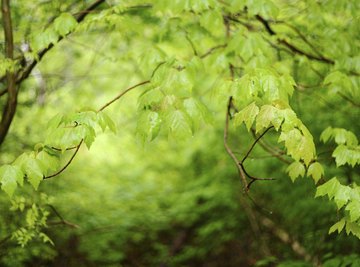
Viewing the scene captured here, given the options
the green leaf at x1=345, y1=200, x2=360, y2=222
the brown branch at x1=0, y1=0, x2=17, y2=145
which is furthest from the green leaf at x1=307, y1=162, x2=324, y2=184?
the brown branch at x1=0, y1=0, x2=17, y2=145

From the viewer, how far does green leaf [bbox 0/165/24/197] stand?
6.88 ft

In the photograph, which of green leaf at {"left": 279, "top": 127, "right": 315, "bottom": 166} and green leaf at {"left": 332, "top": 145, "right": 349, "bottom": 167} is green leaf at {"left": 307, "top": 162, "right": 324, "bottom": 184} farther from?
green leaf at {"left": 279, "top": 127, "right": 315, "bottom": 166}

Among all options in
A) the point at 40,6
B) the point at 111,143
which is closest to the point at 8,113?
the point at 40,6

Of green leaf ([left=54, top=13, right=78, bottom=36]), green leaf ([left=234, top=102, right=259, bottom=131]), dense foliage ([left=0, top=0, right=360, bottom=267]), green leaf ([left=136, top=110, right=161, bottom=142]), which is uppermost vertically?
green leaf ([left=54, top=13, right=78, bottom=36])

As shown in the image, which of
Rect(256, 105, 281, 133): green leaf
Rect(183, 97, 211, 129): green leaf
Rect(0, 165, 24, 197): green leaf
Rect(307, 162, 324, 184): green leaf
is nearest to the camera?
Rect(256, 105, 281, 133): green leaf

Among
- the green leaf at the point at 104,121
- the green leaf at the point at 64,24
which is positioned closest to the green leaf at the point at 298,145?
the green leaf at the point at 104,121

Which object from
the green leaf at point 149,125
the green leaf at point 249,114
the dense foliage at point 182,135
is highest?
the green leaf at point 249,114

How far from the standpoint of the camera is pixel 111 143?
8883 millimetres

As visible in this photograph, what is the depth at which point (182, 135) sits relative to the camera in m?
2.21

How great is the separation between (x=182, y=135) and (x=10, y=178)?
2.98ft

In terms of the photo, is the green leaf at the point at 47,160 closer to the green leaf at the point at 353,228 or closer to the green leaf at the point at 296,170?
the green leaf at the point at 296,170

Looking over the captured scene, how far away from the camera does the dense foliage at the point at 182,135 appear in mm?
2314

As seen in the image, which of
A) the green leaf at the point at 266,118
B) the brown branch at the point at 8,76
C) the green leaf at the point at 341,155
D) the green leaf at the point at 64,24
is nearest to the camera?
the green leaf at the point at 266,118

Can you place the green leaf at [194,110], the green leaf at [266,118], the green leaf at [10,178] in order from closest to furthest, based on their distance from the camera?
the green leaf at [266,118], the green leaf at [10,178], the green leaf at [194,110]
